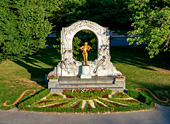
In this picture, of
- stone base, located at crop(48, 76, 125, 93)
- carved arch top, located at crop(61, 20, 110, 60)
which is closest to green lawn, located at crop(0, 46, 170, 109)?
stone base, located at crop(48, 76, 125, 93)

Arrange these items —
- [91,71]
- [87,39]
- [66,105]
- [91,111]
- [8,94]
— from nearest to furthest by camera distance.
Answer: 1. [91,111]
2. [66,105]
3. [8,94]
4. [91,71]
5. [87,39]

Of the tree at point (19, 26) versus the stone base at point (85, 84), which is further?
the tree at point (19, 26)

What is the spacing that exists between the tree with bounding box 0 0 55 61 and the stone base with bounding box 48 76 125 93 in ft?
21.4

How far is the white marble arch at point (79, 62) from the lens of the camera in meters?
24.0

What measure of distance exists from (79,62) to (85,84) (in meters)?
3.45

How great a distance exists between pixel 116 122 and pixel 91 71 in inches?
419

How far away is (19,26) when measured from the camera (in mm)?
25250

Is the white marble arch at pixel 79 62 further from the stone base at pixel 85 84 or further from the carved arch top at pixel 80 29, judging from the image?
the stone base at pixel 85 84

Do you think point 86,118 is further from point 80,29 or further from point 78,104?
point 80,29

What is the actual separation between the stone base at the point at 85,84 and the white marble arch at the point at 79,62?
1385mm

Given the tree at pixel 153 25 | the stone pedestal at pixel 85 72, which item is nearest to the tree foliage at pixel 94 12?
the tree at pixel 153 25

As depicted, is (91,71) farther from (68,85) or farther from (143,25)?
(143,25)

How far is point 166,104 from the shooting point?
18047 mm

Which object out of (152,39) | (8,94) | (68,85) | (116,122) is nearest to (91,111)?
(116,122)
